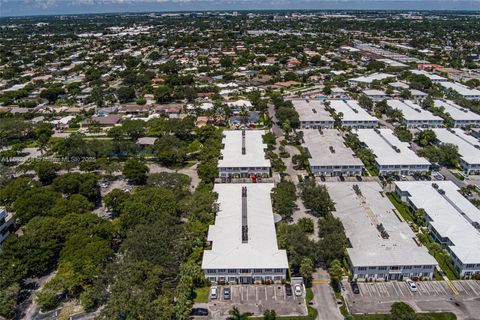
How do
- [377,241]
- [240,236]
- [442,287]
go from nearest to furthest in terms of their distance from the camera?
[442,287] < [377,241] < [240,236]

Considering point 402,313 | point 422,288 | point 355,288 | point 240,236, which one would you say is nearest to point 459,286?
point 422,288

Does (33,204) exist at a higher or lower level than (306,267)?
higher

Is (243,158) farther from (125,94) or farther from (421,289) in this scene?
(125,94)

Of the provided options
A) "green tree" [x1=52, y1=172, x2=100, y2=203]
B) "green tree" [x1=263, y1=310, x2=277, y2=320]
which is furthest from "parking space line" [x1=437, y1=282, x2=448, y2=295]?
"green tree" [x1=52, y1=172, x2=100, y2=203]

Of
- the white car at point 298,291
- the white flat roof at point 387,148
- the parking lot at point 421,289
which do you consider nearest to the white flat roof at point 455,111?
the white flat roof at point 387,148

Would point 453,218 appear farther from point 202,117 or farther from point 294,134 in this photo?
point 202,117

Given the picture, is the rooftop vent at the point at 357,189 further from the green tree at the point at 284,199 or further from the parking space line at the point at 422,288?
the parking space line at the point at 422,288
